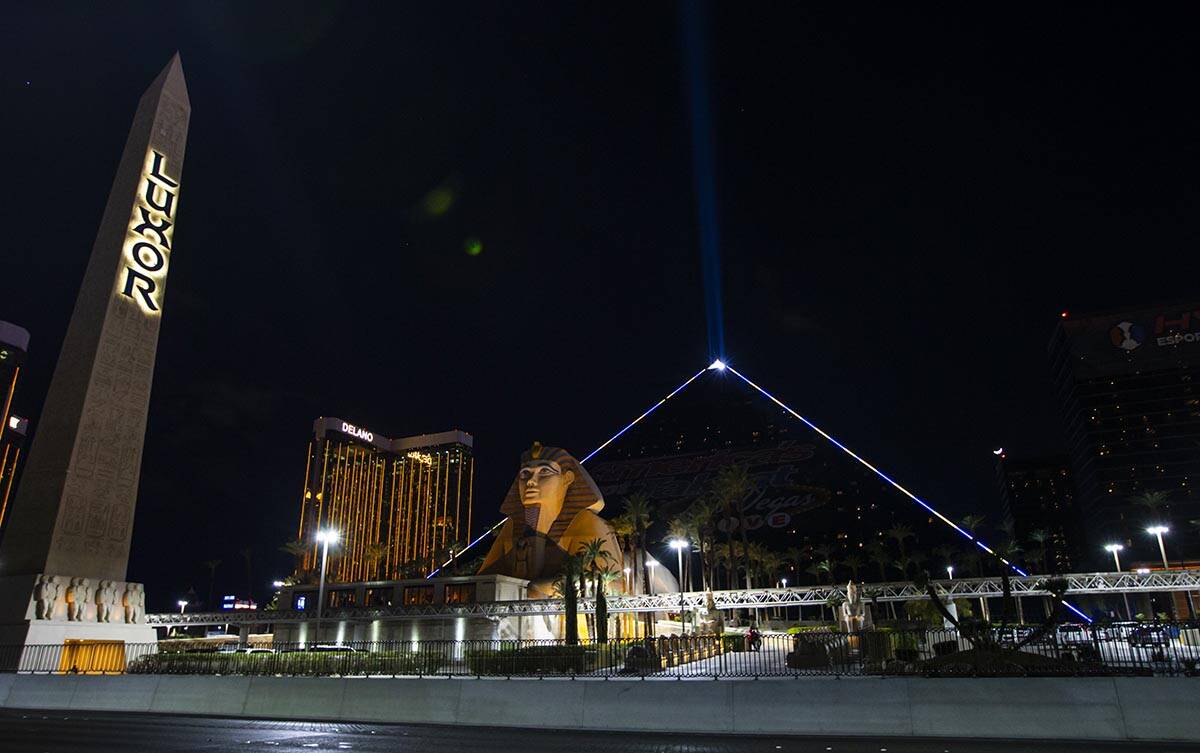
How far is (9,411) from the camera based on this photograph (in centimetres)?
12725

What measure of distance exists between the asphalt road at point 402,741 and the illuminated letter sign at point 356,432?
503 ft

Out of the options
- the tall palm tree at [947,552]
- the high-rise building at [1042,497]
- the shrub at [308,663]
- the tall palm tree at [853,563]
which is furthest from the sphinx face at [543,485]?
the high-rise building at [1042,497]

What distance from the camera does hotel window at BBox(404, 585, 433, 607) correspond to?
169 feet

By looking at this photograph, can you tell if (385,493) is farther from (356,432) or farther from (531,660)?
(531,660)

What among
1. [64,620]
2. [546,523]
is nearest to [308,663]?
[64,620]

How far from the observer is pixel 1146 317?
398 ft

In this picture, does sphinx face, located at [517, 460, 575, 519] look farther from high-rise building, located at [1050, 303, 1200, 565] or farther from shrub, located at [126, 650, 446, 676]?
high-rise building, located at [1050, 303, 1200, 565]

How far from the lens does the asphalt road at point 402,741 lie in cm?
1131

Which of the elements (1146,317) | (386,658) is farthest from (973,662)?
(1146,317)

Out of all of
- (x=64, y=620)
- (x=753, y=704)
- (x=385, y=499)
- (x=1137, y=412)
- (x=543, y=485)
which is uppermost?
(x=1137, y=412)

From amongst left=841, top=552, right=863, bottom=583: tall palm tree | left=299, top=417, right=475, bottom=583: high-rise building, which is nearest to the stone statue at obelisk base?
left=841, top=552, right=863, bottom=583: tall palm tree

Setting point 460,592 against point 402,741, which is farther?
point 460,592

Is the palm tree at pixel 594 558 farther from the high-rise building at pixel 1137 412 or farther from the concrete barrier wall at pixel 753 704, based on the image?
the high-rise building at pixel 1137 412

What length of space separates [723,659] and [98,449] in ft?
78.7
